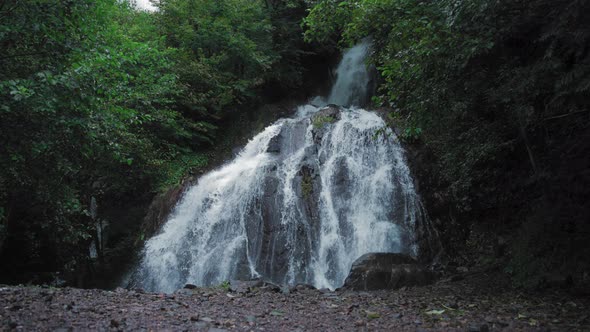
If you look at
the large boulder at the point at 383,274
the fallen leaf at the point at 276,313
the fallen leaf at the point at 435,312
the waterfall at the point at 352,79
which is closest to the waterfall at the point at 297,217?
the large boulder at the point at 383,274

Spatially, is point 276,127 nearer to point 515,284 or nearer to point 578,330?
point 515,284

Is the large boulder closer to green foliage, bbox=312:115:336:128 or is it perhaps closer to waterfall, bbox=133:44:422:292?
waterfall, bbox=133:44:422:292

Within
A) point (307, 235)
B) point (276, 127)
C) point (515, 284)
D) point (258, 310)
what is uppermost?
point (276, 127)

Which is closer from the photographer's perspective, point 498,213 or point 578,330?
point 578,330

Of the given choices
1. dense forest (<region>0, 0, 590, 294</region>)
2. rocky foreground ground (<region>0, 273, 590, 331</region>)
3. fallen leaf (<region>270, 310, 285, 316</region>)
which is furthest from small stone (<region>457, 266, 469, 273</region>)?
fallen leaf (<region>270, 310, 285, 316</region>)

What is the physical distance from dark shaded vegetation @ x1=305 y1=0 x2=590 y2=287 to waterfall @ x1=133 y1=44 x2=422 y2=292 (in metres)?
3.26

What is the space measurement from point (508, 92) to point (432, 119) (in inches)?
65.3

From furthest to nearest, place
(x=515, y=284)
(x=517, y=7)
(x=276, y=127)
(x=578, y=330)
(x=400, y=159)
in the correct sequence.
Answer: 1. (x=276, y=127)
2. (x=400, y=159)
3. (x=515, y=284)
4. (x=517, y=7)
5. (x=578, y=330)

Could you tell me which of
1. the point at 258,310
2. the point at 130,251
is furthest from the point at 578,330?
the point at 130,251

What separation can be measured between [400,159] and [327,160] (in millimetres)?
2553

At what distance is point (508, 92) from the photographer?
589cm

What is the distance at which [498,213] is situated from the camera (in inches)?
447

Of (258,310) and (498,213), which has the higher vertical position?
(498,213)

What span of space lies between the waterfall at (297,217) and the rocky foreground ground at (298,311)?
380 centimetres
